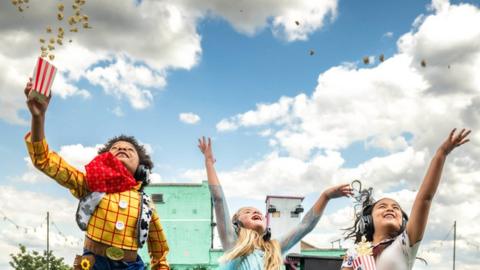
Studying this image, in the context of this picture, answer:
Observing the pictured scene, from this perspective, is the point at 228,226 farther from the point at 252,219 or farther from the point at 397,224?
the point at 397,224

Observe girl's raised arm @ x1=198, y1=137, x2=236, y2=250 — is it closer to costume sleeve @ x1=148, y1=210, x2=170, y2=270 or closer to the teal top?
the teal top

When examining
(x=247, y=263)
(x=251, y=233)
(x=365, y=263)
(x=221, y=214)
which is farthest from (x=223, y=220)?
(x=365, y=263)

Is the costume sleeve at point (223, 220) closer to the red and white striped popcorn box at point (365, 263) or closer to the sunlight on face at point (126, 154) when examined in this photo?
the sunlight on face at point (126, 154)

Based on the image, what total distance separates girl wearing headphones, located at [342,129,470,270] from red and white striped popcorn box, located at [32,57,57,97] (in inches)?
109

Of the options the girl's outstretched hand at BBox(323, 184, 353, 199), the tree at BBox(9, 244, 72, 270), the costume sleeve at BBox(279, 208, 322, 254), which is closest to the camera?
the girl's outstretched hand at BBox(323, 184, 353, 199)

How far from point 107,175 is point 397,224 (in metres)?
2.48

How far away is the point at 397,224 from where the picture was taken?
518 centimetres

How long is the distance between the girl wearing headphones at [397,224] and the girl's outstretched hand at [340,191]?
19 cm

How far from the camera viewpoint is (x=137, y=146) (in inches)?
240

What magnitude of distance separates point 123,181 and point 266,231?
1350 millimetres

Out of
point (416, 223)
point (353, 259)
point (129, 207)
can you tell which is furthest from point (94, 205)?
point (416, 223)

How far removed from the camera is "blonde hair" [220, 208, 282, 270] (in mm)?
5523

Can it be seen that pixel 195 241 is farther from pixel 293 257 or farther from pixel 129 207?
pixel 129 207

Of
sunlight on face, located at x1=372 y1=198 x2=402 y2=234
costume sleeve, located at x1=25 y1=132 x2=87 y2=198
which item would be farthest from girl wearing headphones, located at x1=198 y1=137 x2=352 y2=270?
costume sleeve, located at x1=25 y1=132 x2=87 y2=198
